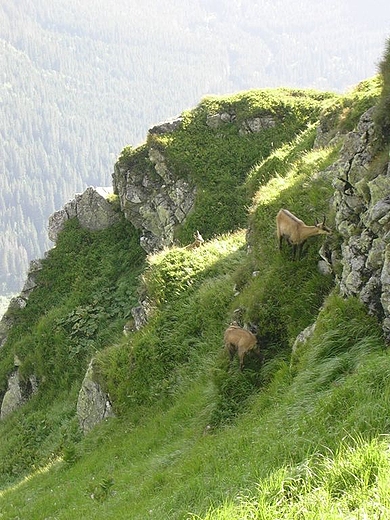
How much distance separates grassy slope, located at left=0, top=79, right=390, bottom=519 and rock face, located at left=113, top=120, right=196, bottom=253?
5648 millimetres

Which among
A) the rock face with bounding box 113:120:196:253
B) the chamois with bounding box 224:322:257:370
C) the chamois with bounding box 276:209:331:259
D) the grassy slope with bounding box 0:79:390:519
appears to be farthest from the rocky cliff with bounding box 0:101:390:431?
the chamois with bounding box 224:322:257:370

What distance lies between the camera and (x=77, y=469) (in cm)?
1302

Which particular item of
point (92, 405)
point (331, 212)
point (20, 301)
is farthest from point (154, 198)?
point (331, 212)

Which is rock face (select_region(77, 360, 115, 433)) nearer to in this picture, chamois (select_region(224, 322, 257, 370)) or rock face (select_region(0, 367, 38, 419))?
chamois (select_region(224, 322, 257, 370))

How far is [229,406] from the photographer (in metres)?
9.91

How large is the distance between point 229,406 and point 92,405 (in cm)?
658

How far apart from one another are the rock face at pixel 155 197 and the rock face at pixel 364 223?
15.3 m

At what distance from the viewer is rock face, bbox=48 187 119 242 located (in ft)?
95.2

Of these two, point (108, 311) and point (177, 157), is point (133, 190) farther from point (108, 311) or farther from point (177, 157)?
point (108, 311)

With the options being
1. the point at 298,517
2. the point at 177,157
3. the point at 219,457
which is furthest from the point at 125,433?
the point at 177,157

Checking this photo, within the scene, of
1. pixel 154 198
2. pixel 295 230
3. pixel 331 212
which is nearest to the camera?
pixel 295 230

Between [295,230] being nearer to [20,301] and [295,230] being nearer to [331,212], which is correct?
[331,212]

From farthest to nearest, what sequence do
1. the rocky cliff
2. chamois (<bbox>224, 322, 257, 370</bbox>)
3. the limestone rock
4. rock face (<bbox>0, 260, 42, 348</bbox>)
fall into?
1. rock face (<bbox>0, 260, 42, 348</bbox>)
2. the limestone rock
3. chamois (<bbox>224, 322, 257, 370</bbox>)
4. the rocky cliff

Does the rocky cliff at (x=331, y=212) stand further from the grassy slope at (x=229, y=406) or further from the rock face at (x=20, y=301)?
the grassy slope at (x=229, y=406)
